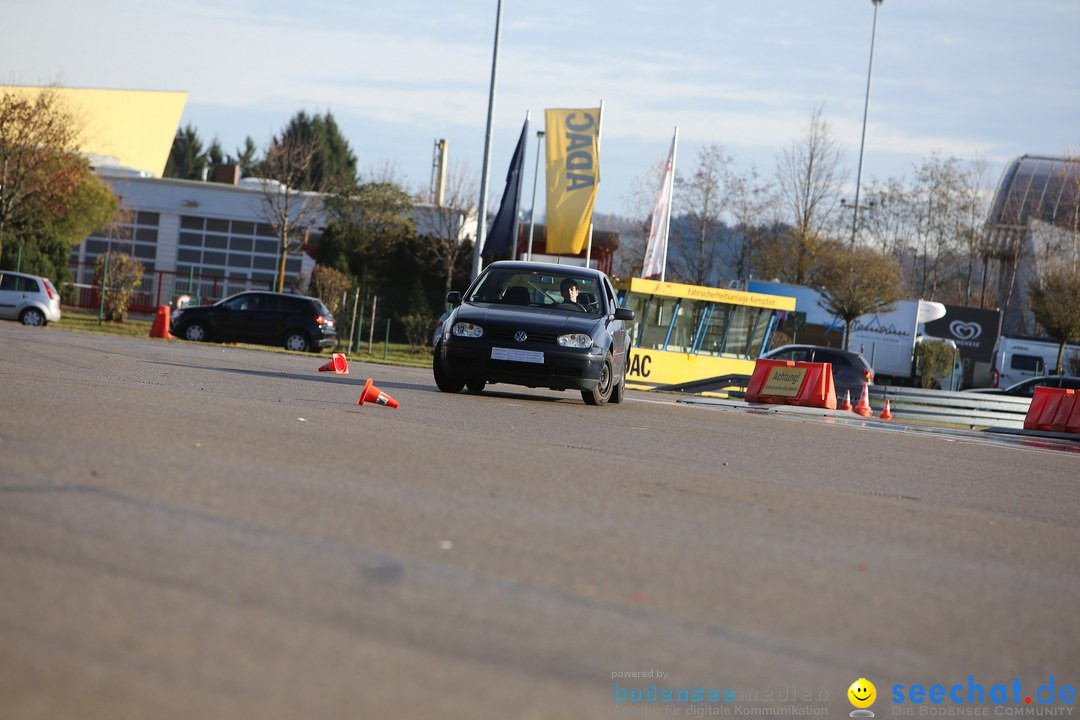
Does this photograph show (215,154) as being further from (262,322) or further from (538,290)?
(538,290)

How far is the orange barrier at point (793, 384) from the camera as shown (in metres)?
23.7

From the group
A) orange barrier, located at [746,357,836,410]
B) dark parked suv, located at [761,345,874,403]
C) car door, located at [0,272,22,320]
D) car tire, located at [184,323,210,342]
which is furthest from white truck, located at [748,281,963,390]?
car door, located at [0,272,22,320]

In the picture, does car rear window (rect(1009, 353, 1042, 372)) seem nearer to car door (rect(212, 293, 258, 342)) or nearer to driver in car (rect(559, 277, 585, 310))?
car door (rect(212, 293, 258, 342))

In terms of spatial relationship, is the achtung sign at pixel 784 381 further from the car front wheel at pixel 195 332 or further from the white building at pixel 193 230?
the white building at pixel 193 230

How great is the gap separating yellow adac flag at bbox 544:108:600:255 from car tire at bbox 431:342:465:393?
661 inches

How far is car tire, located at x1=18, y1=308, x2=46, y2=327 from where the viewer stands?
32.7 meters

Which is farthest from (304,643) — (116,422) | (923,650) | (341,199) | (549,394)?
(341,199)

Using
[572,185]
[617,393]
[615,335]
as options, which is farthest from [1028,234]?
[615,335]

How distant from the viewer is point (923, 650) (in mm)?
4613

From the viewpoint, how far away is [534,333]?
15078 mm

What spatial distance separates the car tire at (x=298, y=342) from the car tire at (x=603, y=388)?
59.0ft

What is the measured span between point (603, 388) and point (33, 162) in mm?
30224

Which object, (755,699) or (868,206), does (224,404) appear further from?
(868,206)

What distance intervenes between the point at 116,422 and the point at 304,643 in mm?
5517
